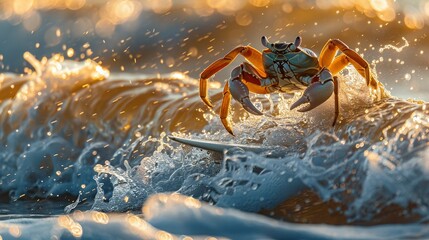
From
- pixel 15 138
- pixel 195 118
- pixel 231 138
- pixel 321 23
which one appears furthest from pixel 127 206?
pixel 321 23

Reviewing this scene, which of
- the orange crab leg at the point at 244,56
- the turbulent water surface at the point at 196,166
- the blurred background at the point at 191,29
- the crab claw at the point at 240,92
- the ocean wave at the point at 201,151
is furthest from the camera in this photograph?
the blurred background at the point at 191,29

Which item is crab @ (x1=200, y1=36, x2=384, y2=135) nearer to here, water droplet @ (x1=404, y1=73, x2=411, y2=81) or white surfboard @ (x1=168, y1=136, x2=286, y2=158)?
white surfboard @ (x1=168, y1=136, x2=286, y2=158)

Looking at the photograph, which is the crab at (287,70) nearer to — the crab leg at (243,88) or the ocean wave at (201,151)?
the crab leg at (243,88)

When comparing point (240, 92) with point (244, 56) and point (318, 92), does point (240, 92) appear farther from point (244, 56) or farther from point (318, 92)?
point (318, 92)

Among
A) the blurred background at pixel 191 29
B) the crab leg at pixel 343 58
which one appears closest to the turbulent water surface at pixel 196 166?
the crab leg at pixel 343 58

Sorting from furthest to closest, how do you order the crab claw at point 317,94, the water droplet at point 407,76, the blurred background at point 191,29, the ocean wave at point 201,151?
the blurred background at point 191,29, the water droplet at point 407,76, the crab claw at point 317,94, the ocean wave at point 201,151

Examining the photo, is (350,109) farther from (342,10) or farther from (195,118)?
(342,10)
